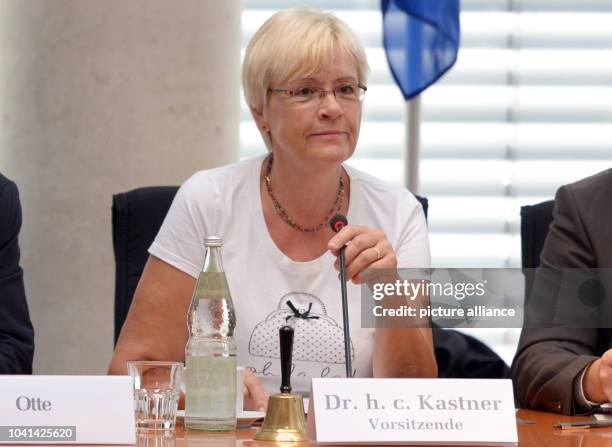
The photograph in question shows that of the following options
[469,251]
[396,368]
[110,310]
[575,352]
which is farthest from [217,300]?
[469,251]

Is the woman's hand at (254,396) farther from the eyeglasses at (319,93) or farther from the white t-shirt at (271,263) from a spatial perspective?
the eyeglasses at (319,93)

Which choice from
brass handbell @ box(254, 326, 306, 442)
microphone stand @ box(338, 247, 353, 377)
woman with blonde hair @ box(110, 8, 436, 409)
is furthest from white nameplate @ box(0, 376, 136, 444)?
woman with blonde hair @ box(110, 8, 436, 409)

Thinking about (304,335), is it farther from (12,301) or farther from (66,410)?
(66,410)

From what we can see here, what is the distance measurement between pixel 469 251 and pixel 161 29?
4.93ft

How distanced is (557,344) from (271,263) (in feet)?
2.15

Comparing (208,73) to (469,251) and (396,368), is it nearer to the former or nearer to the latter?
(469,251)

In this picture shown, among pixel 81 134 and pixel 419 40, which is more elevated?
pixel 419 40

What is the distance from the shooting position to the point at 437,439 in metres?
1.45

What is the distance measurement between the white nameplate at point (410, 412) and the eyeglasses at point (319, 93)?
1.05 meters

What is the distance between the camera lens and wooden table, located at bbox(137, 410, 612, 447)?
1486 mm

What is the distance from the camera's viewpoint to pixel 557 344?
2170 mm

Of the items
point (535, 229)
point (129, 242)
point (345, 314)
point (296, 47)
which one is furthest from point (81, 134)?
point (345, 314)

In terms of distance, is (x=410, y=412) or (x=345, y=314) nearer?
(x=410, y=412)

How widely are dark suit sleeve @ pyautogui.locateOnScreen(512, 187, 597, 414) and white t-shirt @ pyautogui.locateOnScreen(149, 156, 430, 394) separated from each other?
297mm
